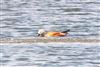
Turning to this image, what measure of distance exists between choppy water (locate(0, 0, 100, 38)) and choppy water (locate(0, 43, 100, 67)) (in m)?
1.69

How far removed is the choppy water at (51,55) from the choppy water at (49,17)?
1692 millimetres

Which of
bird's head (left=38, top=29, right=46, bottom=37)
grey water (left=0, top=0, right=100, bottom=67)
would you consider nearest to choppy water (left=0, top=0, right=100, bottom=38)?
grey water (left=0, top=0, right=100, bottom=67)

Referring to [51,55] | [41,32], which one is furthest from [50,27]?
[51,55]

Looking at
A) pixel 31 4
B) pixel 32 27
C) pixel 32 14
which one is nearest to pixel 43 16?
pixel 32 14

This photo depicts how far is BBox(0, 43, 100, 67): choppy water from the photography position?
9.75 meters

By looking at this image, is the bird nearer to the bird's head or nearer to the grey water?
the bird's head

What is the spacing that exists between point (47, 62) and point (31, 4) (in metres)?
8.86

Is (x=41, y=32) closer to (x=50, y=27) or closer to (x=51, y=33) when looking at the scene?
(x=51, y=33)

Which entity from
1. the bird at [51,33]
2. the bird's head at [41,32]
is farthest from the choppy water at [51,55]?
the bird's head at [41,32]

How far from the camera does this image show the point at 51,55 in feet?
34.0

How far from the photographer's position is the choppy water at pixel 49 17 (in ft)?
43.7

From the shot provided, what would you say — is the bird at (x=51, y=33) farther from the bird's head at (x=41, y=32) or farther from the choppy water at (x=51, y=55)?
the choppy water at (x=51, y=55)

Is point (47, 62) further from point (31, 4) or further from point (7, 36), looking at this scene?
point (31, 4)

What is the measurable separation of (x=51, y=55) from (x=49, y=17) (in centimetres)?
510
